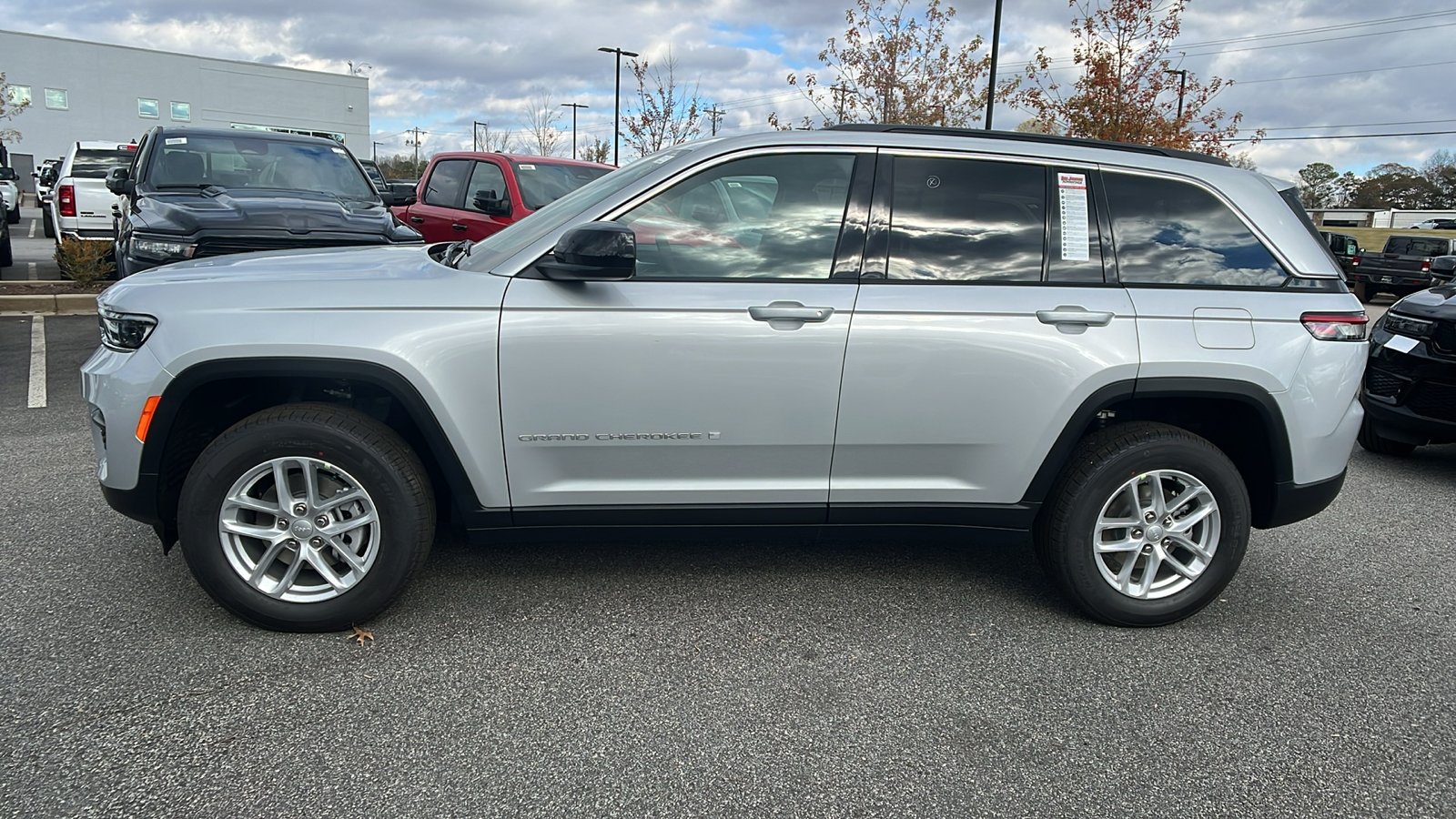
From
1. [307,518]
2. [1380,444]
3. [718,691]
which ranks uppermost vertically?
[307,518]

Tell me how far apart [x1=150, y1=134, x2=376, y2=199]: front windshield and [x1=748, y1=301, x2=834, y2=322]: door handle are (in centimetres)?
629

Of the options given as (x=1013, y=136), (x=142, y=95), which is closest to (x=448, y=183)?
(x=1013, y=136)

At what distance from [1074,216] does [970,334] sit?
63 centimetres

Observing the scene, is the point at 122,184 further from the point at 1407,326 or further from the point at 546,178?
the point at 1407,326

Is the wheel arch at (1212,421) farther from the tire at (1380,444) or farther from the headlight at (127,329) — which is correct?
the tire at (1380,444)

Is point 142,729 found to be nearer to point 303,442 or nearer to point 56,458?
point 303,442

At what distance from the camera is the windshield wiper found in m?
3.60

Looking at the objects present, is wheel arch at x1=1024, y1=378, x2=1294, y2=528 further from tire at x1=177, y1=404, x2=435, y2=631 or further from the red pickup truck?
the red pickup truck

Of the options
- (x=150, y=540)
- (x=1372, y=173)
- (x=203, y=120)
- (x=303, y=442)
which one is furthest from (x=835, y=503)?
(x=1372, y=173)

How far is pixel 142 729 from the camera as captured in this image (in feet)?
8.91

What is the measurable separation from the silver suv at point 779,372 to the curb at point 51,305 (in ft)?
26.7

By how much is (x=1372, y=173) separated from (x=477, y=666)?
10118cm

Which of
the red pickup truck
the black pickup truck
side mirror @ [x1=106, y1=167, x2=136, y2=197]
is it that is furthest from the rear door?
the black pickup truck

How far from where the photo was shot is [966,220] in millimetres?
3463
